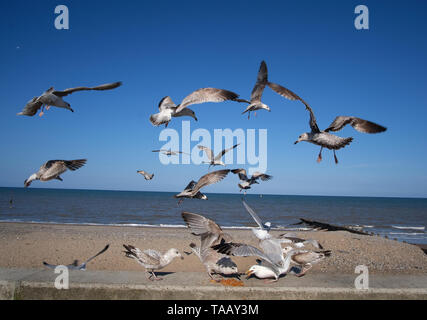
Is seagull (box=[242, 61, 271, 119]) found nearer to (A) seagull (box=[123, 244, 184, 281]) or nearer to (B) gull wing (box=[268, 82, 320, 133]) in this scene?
(B) gull wing (box=[268, 82, 320, 133])

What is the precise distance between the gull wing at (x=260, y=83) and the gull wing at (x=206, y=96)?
0.42 m

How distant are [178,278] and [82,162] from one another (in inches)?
85.8

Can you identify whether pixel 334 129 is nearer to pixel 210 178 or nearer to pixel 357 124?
pixel 357 124

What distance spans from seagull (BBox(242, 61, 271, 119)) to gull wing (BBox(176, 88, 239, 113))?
29 cm

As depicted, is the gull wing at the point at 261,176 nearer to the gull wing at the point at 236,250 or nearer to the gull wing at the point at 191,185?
the gull wing at the point at 191,185

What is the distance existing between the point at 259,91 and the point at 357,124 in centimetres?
155

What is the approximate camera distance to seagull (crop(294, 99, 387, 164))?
4.53 metres

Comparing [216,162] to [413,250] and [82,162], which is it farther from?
[413,250]

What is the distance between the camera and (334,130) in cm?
459

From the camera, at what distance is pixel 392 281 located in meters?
4.91

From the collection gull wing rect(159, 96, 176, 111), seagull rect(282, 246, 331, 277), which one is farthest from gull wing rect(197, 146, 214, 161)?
seagull rect(282, 246, 331, 277)
